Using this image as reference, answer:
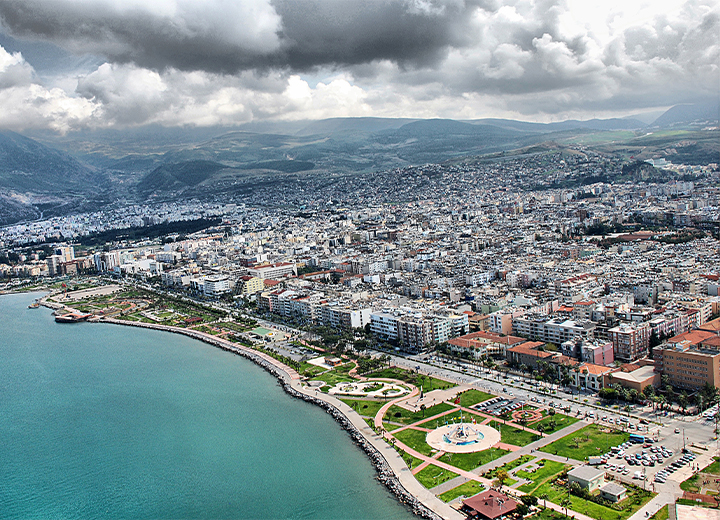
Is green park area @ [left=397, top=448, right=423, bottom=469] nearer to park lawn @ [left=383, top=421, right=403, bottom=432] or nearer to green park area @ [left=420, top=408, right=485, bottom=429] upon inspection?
park lawn @ [left=383, top=421, right=403, bottom=432]

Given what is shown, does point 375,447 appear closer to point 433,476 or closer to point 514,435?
point 433,476

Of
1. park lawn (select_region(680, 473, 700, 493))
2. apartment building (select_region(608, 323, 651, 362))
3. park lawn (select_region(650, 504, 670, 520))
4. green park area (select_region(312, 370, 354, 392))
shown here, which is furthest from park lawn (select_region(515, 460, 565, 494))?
apartment building (select_region(608, 323, 651, 362))

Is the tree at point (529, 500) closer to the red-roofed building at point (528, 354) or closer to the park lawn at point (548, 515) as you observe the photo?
the park lawn at point (548, 515)

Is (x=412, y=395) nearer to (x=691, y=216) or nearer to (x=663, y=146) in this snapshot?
(x=691, y=216)

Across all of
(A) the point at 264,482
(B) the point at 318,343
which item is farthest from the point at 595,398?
(B) the point at 318,343

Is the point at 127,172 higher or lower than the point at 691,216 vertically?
higher

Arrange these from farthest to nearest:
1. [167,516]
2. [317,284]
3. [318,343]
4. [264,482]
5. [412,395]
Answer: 1. [317,284]
2. [318,343]
3. [412,395]
4. [264,482]
5. [167,516]

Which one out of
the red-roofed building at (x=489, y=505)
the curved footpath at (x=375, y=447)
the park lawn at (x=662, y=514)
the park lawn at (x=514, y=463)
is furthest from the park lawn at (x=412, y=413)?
the park lawn at (x=662, y=514)
